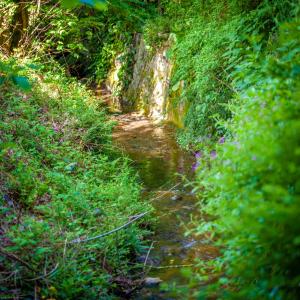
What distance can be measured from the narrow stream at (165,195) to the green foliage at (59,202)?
0.29 metres

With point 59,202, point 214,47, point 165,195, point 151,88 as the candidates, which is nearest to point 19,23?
point 151,88

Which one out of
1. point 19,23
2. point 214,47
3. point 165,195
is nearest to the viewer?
point 165,195

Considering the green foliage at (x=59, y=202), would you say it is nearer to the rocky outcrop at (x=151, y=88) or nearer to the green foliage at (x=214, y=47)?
the green foliage at (x=214, y=47)

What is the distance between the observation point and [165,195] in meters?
5.59

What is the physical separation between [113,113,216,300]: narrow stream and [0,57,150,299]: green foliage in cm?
29

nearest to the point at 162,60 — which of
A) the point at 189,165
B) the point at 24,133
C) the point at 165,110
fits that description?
the point at 165,110

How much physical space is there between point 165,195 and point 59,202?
1923 mm

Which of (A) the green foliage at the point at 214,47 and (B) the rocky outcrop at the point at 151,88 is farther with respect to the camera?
(B) the rocky outcrop at the point at 151,88

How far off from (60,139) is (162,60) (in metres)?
5.11

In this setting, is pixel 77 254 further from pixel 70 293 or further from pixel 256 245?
pixel 256 245

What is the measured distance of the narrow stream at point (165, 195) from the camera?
3803 mm

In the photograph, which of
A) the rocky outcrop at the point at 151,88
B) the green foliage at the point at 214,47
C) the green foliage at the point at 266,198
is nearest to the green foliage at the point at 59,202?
the green foliage at the point at 266,198

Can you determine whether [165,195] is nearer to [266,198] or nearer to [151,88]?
[266,198]

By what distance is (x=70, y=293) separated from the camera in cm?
298
